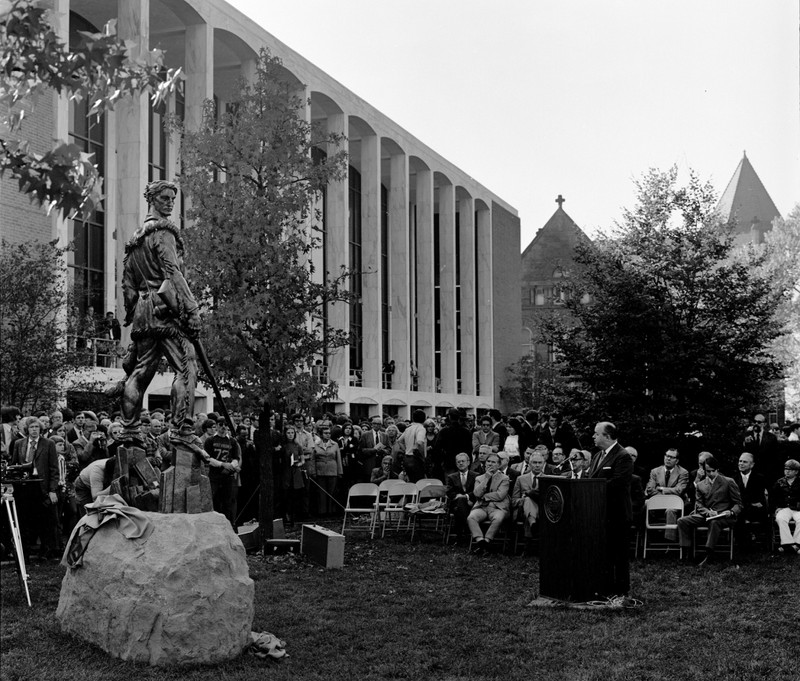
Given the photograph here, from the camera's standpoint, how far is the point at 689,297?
19984mm

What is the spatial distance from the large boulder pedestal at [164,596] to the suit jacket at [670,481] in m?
8.21

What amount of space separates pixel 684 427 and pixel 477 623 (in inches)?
436

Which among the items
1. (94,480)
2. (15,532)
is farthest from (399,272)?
(15,532)

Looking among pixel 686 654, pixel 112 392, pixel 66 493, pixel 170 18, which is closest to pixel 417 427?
pixel 66 493

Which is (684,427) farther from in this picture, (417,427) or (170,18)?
(170,18)

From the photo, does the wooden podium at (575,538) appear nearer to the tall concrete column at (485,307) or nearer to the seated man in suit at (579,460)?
the seated man in suit at (579,460)

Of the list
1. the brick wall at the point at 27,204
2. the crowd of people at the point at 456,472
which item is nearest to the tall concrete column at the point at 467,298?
the brick wall at the point at 27,204

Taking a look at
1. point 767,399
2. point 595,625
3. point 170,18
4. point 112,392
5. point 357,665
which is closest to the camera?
point 357,665

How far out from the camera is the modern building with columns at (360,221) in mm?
28234

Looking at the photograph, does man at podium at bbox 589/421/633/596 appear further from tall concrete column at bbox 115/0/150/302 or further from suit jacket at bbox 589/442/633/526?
tall concrete column at bbox 115/0/150/302

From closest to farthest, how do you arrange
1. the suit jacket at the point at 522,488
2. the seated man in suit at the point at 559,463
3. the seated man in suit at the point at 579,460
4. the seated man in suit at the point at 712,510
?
the seated man in suit at the point at 712,510 < the seated man in suit at the point at 579,460 < the seated man in suit at the point at 559,463 < the suit jacket at the point at 522,488

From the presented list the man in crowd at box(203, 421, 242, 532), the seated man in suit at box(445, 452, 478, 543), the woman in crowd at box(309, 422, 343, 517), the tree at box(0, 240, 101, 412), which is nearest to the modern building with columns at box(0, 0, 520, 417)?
the man in crowd at box(203, 421, 242, 532)

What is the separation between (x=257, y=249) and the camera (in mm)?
14273

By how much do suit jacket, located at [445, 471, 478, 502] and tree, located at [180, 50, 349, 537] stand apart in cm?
252
